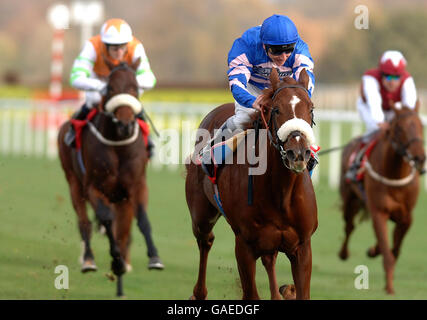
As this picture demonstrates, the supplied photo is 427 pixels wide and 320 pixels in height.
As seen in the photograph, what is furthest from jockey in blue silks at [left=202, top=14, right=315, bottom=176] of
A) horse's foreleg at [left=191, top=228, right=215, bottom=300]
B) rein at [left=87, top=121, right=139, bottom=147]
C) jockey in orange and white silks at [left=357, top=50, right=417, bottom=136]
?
jockey in orange and white silks at [left=357, top=50, right=417, bottom=136]

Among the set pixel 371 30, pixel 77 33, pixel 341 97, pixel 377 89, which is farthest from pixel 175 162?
pixel 77 33

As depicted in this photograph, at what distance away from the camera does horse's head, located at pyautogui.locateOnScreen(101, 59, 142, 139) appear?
21.5ft

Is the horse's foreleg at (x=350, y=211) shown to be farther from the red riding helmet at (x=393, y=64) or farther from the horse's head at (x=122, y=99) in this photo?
the horse's head at (x=122, y=99)

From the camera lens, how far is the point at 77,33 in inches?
1895

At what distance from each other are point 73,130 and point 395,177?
2.68m

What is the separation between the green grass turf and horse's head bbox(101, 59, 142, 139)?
58 centimetres

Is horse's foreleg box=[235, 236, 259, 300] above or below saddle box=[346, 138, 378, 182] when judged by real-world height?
below

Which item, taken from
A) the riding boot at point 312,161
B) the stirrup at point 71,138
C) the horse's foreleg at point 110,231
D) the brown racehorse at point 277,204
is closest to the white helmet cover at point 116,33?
the stirrup at point 71,138

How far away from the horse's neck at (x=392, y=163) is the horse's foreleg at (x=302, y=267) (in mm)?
3145

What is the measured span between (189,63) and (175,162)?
3015cm

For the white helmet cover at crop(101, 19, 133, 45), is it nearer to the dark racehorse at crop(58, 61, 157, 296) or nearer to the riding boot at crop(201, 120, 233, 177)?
the dark racehorse at crop(58, 61, 157, 296)

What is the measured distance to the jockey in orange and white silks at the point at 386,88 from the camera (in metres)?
7.92
